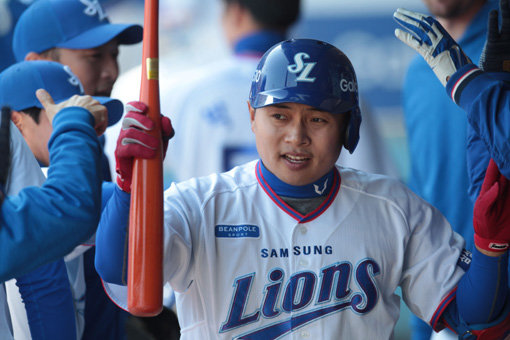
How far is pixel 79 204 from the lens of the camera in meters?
1.56

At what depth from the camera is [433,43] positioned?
200 cm

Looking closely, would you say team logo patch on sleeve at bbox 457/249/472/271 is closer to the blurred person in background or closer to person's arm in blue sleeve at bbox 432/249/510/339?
person's arm in blue sleeve at bbox 432/249/510/339

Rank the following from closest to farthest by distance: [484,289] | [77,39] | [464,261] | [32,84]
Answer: [484,289], [464,261], [32,84], [77,39]

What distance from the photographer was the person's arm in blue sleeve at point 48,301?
2.15m

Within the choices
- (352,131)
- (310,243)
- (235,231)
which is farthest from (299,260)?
(352,131)

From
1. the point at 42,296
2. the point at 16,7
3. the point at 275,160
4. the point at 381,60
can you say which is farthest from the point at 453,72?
the point at 381,60

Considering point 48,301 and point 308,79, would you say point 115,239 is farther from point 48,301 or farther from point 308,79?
point 308,79

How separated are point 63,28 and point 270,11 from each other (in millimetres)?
908

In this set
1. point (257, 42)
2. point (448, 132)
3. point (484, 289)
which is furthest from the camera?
point (257, 42)

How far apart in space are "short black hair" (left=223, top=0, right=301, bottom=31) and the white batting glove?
144 centimetres

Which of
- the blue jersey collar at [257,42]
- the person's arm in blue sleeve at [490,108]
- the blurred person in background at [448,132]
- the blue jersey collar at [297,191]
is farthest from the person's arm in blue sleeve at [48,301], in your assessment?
the blurred person in background at [448,132]

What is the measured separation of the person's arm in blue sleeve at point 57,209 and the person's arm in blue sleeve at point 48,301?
0.57 m

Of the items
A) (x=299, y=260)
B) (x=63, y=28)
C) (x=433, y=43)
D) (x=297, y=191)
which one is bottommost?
(x=299, y=260)

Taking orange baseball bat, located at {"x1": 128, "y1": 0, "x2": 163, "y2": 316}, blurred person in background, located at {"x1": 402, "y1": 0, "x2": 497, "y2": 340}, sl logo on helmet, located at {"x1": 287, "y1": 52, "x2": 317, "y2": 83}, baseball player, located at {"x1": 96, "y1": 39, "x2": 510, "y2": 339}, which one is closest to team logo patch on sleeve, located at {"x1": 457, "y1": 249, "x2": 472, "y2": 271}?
baseball player, located at {"x1": 96, "y1": 39, "x2": 510, "y2": 339}
